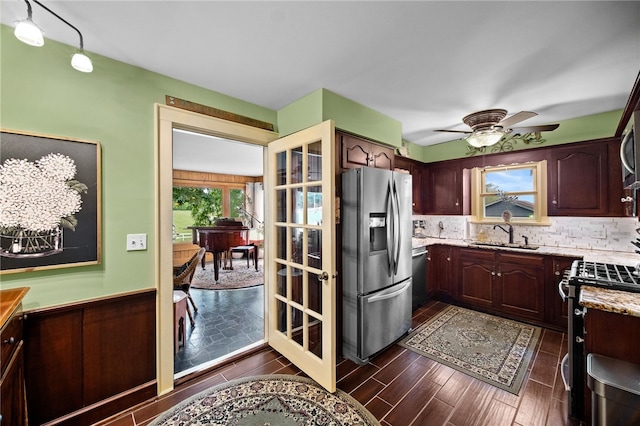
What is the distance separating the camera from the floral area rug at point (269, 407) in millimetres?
1697

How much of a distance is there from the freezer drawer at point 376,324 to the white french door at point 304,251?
1.35ft

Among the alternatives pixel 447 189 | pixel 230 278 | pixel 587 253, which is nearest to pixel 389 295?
pixel 587 253

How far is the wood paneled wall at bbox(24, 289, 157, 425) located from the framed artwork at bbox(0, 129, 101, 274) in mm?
338

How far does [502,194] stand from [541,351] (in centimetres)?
214

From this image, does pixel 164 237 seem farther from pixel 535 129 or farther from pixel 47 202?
pixel 535 129

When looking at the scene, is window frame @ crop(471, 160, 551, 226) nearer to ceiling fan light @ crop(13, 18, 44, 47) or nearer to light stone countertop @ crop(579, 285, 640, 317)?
light stone countertop @ crop(579, 285, 640, 317)

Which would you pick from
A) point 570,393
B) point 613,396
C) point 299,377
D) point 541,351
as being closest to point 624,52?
point 613,396

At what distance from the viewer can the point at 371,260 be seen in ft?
7.84

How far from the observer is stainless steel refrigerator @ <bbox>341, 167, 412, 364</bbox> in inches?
91.9

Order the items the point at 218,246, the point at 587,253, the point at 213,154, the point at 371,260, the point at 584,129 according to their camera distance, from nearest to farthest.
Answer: the point at 371,260 < the point at 587,253 < the point at 584,129 < the point at 213,154 < the point at 218,246

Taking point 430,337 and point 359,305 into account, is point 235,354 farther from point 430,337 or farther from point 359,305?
point 430,337

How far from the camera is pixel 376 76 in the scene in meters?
2.11

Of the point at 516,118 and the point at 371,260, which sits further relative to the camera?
the point at 371,260

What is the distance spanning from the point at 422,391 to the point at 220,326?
2.31m
